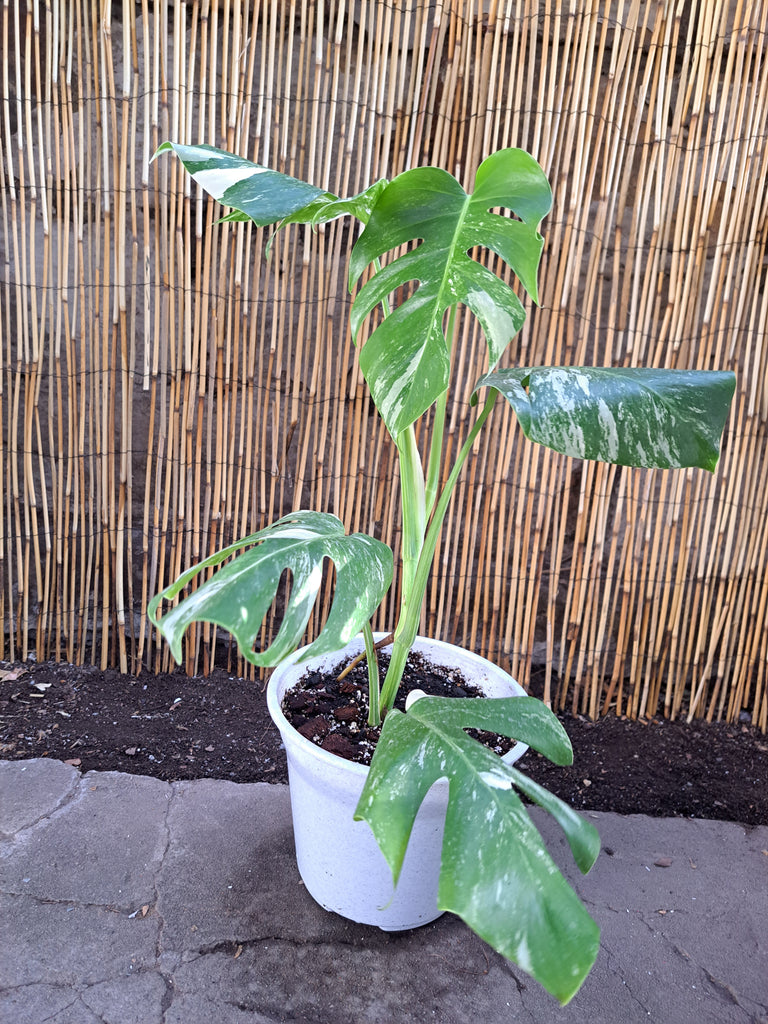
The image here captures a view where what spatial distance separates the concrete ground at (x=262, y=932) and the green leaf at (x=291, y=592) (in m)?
0.56

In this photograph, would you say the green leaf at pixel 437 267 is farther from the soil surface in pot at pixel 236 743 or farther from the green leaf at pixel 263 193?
the soil surface in pot at pixel 236 743

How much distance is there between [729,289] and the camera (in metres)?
1.54

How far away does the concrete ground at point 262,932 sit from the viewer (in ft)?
3.28

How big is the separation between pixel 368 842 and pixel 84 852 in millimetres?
536

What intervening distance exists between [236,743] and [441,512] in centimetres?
83

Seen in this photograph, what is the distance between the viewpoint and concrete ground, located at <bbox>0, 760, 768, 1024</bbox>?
100 centimetres

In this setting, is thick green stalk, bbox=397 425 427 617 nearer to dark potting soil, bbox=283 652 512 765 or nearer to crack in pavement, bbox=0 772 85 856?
dark potting soil, bbox=283 652 512 765

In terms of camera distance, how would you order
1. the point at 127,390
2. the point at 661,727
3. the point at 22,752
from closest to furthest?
the point at 22,752 < the point at 127,390 < the point at 661,727

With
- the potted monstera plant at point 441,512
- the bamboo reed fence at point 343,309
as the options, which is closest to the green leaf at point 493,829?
the potted monstera plant at point 441,512

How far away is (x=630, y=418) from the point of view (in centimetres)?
84

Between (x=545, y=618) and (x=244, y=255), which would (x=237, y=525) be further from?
(x=545, y=618)

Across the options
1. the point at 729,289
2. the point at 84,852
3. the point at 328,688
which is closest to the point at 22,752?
the point at 84,852

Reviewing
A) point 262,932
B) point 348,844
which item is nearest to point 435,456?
point 348,844

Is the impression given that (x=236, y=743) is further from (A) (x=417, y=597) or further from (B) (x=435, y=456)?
(B) (x=435, y=456)
